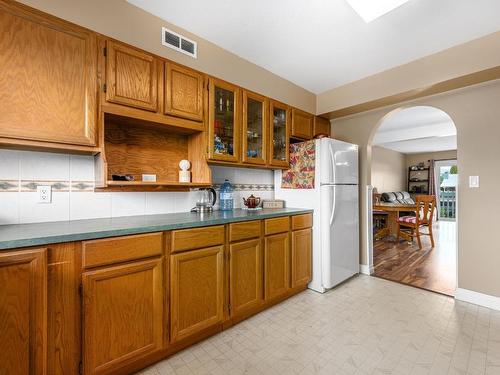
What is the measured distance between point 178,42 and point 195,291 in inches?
74.8

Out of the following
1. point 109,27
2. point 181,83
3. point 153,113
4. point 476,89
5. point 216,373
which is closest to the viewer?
point 216,373

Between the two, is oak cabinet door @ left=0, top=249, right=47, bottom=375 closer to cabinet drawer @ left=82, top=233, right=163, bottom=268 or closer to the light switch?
cabinet drawer @ left=82, top=233, right=163, bottom=268

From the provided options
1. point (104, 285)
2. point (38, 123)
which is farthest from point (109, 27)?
point (104, 285)

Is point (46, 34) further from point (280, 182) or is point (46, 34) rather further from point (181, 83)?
point (280, 182)

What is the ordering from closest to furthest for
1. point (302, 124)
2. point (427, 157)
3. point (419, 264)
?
point (302, 124)
point (419, 264)
point (427, 157)

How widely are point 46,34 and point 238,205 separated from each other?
6.64 feet

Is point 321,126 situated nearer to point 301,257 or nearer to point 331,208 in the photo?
point 331,208

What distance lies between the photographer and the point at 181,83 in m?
1.94

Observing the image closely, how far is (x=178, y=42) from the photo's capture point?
1.95m

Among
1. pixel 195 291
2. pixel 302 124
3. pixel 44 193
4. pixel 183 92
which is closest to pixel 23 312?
pixel 44 193

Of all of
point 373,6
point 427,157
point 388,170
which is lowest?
point 388,170

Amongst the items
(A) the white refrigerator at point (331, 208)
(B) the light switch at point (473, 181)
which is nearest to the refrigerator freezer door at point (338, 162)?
(A) the white refrigerator at point (331, 208)

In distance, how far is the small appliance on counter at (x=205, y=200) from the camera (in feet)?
7.55

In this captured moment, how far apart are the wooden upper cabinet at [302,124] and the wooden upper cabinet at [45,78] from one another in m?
2.03
